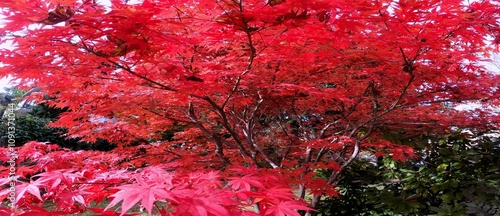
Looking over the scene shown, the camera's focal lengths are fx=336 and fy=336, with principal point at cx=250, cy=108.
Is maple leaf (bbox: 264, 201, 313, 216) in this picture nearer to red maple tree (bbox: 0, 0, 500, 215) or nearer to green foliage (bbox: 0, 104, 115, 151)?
red maple tree (bbox: 0, 0, 500, 215)

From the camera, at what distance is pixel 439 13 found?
223 centimetres

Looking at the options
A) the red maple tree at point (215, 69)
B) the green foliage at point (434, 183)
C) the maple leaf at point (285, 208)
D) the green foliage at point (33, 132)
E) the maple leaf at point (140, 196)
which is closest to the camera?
the maple leaf at point (140, 196)

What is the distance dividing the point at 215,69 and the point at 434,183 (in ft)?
10.3

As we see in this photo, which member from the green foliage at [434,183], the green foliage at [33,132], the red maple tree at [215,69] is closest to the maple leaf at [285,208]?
the red maple tree at [215,69]

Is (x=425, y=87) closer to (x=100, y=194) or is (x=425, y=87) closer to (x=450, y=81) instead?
(x=450, y=81)

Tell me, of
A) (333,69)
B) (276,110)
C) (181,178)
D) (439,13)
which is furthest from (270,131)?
(181,178)

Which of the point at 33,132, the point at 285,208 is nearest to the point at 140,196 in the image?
the point at 285,208

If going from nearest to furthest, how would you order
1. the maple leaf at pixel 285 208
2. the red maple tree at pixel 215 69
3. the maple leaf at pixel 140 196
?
the maple leaf at pixel 140 196
the maple leaf at pixel 285 208
the red maple tree at pixel 215 69

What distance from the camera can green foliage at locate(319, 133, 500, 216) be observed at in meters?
3.49

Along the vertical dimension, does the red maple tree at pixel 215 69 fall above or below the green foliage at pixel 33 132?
above

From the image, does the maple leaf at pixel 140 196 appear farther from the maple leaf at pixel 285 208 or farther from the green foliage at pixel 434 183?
the green foliage at pixel 434 183

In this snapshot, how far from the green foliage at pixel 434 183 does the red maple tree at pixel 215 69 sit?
14.1 inches

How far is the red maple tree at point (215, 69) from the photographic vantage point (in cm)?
144

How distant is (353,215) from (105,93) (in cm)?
353
